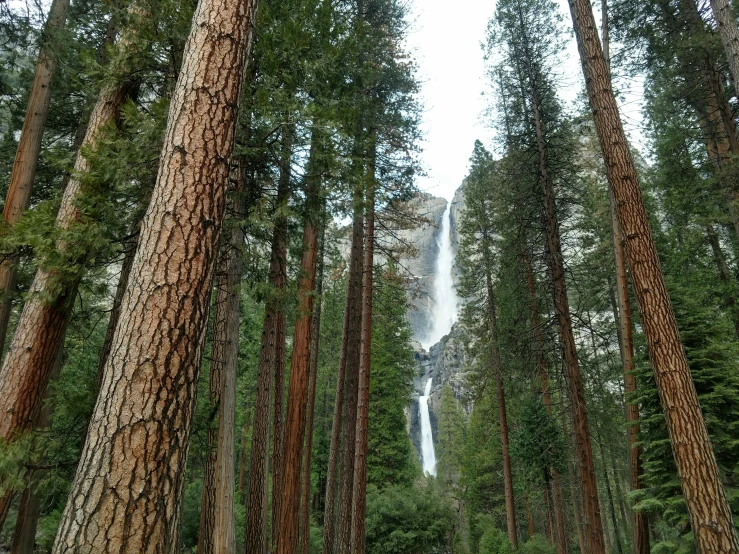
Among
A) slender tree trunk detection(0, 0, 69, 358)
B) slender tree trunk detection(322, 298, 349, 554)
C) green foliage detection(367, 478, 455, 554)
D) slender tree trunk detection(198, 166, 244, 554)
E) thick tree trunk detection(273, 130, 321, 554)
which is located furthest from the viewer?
green foliage detection(367, 478, 455, 554)

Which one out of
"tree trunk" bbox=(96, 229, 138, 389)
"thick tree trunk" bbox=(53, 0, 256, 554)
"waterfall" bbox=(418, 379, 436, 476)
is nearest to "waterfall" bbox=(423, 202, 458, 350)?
"waterfall" bbox=(418, 379, 436, 476)

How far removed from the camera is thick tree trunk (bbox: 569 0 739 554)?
3.43 meters

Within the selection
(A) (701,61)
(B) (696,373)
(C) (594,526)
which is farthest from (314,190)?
(A) (701,61)

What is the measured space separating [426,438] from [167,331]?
1667 inches

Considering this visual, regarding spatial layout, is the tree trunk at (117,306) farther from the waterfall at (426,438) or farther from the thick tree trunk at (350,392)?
the waterfall at (426,438)

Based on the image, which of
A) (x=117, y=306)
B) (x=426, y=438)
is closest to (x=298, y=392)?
(x=117, y=306)

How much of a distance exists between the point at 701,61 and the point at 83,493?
1191 centimetres

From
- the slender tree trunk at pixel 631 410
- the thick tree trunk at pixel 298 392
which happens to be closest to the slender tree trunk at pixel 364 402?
the thick tree trunk at pixel 298 392

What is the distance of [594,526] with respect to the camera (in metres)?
7.11

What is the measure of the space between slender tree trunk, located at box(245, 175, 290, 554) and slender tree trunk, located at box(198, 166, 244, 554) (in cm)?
52

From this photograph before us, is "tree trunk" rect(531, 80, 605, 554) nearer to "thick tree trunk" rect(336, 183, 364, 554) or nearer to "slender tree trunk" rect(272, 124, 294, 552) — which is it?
"thick tree trunk" rect(336, 183, 364, 554)

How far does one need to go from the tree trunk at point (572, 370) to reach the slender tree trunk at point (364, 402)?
12.1ft

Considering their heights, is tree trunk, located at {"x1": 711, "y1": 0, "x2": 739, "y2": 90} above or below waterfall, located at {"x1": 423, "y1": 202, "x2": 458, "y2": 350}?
below

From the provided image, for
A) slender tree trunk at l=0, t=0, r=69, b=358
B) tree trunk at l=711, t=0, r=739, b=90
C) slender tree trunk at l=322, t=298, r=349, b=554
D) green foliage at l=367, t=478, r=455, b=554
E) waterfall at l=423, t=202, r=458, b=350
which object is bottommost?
green foliage at l=367, t=478, r=455, b=554
